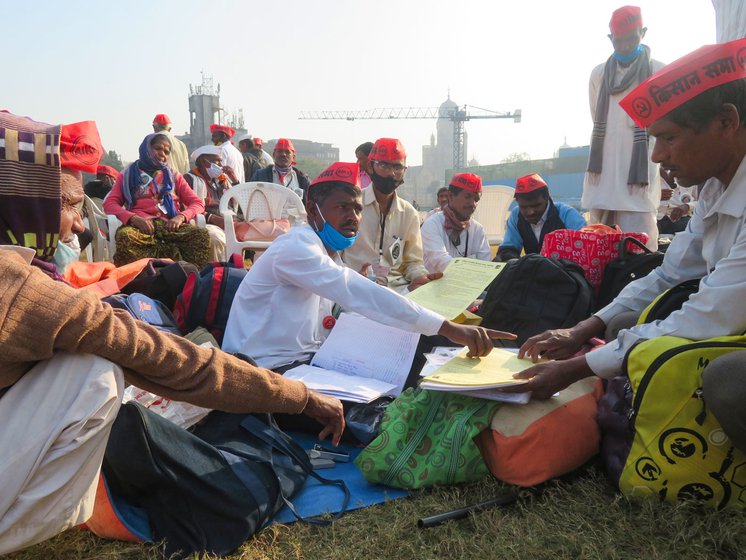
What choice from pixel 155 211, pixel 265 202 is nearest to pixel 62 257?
pixel 155 211

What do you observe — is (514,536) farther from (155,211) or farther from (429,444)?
(155,211)

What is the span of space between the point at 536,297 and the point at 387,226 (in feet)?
5.92

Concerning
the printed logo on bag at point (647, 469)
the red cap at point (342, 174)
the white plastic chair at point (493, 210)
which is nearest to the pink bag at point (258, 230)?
the red cap at point (342, 174)

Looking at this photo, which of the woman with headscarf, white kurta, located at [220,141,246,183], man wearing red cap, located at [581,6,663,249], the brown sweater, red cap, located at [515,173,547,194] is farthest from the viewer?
white kurta, located at [220,141,246,183]

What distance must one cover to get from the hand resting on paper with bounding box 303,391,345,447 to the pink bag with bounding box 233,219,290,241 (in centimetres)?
438

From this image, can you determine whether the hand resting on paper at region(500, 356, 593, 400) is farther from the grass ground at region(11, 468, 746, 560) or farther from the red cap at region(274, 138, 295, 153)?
the red cap at region(274, 138, 295, 153)

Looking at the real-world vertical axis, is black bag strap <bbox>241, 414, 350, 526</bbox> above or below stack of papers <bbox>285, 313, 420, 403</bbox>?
below

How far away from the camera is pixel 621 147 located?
548 cm

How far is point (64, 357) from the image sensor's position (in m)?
1.43

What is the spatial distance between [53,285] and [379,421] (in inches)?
62.2

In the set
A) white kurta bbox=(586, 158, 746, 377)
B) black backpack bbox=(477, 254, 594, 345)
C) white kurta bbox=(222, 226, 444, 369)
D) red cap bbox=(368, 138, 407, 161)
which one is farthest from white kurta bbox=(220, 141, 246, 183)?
white kurta bbox=(586, 158, 746, 377)

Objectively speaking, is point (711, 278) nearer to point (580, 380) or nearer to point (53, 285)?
point (580, 380)

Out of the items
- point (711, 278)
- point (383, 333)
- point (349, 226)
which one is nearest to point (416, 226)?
point (349, 226)

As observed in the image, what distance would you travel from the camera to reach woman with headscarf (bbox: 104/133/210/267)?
5.96 meters
